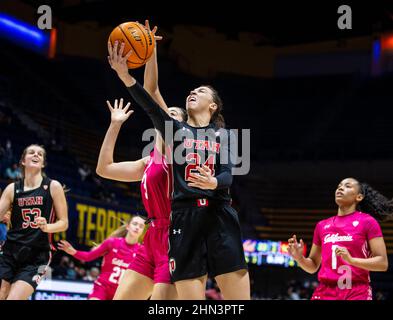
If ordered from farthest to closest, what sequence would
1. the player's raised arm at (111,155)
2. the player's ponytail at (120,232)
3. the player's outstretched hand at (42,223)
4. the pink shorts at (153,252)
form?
the player's ponytail at (120,232) < the player's outstretched hand at (42,223) < the pink shorts at (153,252) < the player's raised arm at (111,155)

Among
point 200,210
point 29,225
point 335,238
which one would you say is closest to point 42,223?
point 29,225

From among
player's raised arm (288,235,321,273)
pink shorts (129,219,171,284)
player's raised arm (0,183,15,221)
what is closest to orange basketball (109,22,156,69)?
pink shorts (129,219,171,284)

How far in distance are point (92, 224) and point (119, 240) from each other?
5.89 metres

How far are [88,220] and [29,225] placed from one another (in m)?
8.05

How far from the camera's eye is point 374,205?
5391 millimetres

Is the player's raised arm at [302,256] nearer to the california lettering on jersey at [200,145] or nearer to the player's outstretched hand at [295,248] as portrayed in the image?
the player's outstretched hand at [295,248]

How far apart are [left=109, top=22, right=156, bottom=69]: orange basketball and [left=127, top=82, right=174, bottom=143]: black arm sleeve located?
1.18 feet

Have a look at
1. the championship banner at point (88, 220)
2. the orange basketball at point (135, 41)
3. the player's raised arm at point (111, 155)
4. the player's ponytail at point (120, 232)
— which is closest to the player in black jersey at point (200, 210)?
the orange basketball at point (135, 41)

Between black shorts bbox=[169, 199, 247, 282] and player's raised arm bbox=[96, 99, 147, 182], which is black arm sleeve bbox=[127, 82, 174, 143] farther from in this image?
black shorts bbox=[169, 199, 247, 282]

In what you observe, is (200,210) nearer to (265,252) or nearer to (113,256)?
(113,256)

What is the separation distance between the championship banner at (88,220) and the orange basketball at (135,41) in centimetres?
868

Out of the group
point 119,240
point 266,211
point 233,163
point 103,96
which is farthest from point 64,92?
point 233,163

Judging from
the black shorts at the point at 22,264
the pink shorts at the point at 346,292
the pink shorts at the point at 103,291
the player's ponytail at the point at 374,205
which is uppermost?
the player's ponytail at the point at 374,205

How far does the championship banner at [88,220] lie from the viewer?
1284cm
